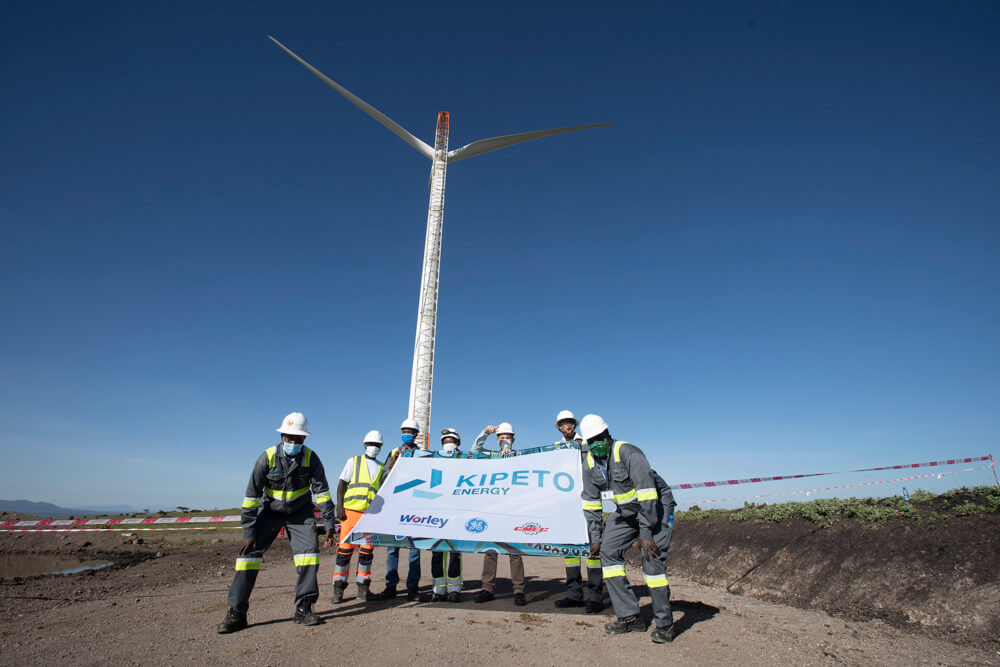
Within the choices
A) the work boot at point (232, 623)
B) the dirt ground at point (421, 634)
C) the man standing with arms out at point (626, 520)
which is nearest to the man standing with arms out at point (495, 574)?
the dirt ground at point (421, 634)

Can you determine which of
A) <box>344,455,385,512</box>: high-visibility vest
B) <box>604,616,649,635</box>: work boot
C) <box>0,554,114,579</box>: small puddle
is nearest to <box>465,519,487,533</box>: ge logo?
<box>344,455,385,512</box>: high-visibility vest

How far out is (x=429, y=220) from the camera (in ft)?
91.5

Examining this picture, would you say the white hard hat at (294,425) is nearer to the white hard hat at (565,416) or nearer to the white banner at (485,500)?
the white banner at (485,500)

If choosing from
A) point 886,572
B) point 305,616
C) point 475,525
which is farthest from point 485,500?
point 886,572

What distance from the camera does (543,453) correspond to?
8.71m

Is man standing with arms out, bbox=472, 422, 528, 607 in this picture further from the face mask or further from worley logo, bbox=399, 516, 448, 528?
the face mask

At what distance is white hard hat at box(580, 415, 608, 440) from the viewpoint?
6922 mm

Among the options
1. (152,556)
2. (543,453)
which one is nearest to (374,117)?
(152,556)

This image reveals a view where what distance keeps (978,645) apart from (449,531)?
6.39 m

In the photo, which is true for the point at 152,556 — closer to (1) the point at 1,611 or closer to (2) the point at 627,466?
(1) the point at 1,611

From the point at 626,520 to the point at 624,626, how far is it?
1.26 metres

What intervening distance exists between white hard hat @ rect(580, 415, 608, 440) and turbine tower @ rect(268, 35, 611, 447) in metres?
16.9

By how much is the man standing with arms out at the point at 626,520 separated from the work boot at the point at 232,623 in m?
4.57

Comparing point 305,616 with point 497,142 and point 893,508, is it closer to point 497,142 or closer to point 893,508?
point 893,508
